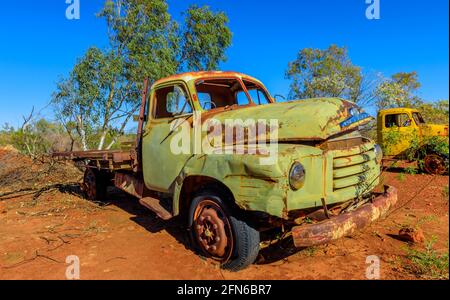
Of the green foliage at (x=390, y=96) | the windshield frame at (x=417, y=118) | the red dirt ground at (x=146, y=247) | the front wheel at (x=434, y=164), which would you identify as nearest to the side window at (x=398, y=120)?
the windshield frame at (x=417, y=118)

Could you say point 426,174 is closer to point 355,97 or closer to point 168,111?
point 168,111

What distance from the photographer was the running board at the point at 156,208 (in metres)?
4.11

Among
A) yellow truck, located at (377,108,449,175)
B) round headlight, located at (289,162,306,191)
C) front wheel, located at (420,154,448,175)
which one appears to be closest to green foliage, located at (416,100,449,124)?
yellow truck, located at (377,108,449,175)

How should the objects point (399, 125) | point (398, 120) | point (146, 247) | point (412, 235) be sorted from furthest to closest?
1. point (398, 120)
2. point (399, 125)
3. point (146, 247)
4. point (412, 235)

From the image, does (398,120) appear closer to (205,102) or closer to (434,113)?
(434,113)

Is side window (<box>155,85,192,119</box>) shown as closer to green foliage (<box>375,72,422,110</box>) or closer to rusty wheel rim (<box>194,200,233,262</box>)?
rusty wheel rim (<box>194,200,233,262</box>)

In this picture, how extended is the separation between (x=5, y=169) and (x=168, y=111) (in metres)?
8.39

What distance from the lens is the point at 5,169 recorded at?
1037 cm

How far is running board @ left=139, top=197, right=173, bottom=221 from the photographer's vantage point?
4105 mm

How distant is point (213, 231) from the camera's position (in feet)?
11.6

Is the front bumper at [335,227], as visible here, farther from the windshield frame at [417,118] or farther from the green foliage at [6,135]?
the green foliage at [6,135]

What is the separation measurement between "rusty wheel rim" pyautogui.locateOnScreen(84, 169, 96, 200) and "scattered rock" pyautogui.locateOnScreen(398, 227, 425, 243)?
6.07m

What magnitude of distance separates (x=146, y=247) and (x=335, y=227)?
8.23 ft

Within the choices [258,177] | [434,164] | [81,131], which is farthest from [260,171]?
[81,131]
